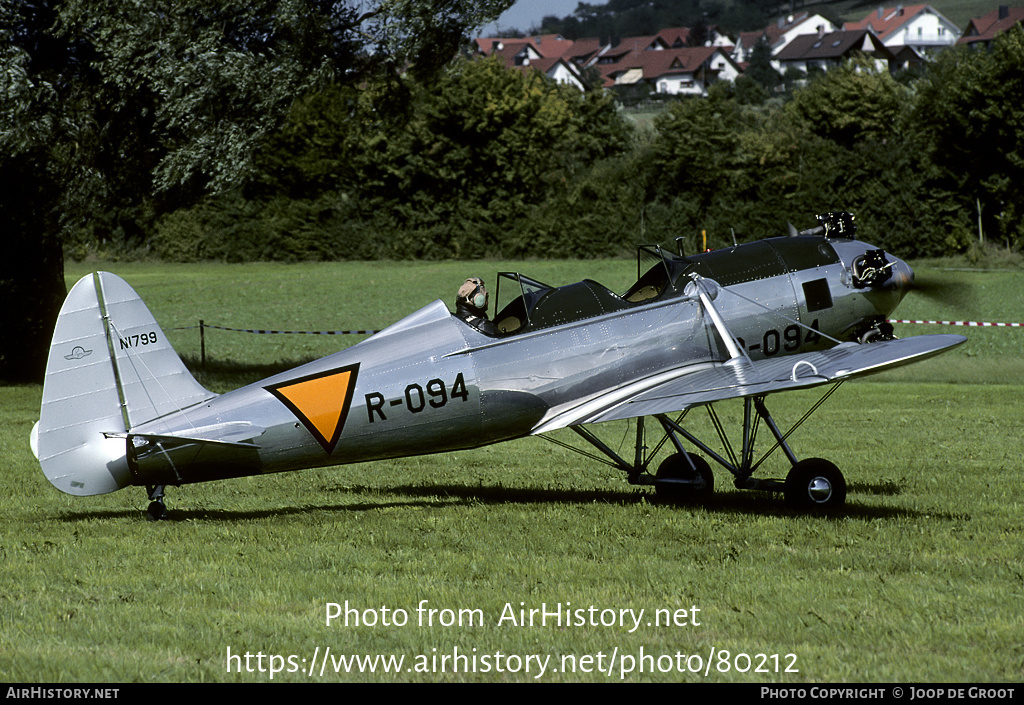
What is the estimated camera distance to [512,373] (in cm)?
948

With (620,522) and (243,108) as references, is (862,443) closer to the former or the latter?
(620,522)

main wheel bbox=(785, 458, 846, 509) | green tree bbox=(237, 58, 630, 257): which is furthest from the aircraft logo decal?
green tree bbox=(237, 58, 630, 257)

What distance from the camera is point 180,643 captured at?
5953 millimetres

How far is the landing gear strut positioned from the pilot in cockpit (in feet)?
3.91

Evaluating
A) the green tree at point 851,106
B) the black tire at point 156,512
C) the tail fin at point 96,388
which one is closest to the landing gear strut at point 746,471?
the black tire at point 156,512

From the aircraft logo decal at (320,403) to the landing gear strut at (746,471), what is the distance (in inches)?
77.3

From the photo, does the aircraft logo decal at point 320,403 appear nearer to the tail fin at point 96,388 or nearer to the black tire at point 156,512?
the tail fin at point 96,388

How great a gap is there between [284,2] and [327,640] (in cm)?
1694

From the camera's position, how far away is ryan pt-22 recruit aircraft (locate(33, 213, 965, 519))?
8523mm

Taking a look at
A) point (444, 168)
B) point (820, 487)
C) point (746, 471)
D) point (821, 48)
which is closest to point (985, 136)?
point (444, 168)

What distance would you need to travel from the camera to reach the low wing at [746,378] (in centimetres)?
852

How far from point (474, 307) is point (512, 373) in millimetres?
643

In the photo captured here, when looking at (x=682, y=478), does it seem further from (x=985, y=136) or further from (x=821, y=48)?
(x=821, y=48)

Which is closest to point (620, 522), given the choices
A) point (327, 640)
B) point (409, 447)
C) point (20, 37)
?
point (409, 447)
